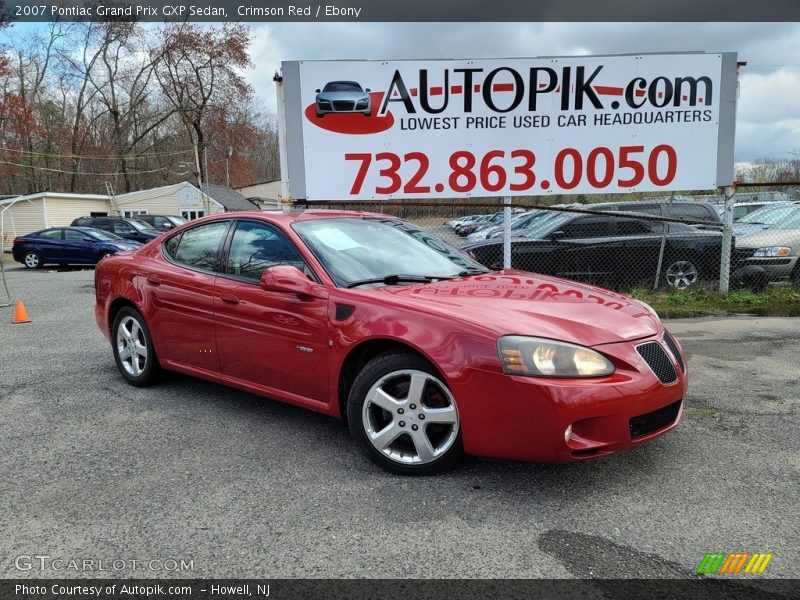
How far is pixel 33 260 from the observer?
18266 millimetres

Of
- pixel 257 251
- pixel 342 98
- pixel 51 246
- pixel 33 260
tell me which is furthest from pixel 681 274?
pixel 33 260

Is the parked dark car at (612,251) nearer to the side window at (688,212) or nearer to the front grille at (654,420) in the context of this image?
the side window at (688,212)

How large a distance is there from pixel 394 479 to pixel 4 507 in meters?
1.97

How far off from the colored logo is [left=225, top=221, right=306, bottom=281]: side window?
263 cm

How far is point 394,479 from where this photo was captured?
3.08 m

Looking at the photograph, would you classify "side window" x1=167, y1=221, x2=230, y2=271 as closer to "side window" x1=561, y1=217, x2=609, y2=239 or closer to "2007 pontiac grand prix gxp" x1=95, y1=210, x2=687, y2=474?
"2007 pontiac grand prix gxp" x1=95, y1=210, x2=687, y2=474

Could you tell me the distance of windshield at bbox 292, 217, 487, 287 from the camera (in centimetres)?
363

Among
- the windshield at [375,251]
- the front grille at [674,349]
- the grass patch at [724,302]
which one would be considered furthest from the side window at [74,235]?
the front grille at [674,349]

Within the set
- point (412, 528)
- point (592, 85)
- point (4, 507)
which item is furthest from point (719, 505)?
point (592, 85)

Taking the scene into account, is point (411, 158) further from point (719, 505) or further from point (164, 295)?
point (719, 505)

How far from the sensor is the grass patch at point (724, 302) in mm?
7594

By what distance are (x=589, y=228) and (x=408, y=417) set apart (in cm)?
670

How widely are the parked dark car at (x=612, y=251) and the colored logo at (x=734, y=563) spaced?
6478mm

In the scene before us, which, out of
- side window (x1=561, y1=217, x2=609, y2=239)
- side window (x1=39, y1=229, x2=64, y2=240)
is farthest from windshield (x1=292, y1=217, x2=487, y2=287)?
side window (x1=39, y1=229, x2=64, y2=240)
